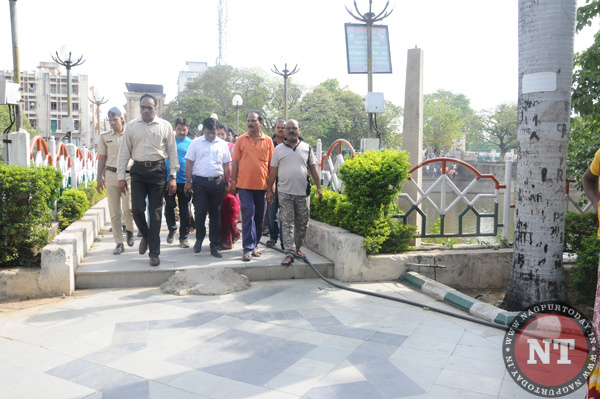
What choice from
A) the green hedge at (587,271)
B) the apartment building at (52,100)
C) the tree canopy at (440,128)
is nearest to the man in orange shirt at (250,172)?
the green hedge at (587,271)

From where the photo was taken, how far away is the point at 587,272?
477 centimetres

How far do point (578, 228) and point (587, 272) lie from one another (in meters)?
0.91

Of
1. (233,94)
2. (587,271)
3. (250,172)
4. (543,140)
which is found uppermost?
(233,94)

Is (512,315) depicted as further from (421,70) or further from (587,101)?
(421,70)

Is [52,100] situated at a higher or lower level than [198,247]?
higher

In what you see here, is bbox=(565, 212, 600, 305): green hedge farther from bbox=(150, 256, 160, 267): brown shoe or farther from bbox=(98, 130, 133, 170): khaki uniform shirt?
bbox=(98, 130, 133, 170): khaki uniform shirt

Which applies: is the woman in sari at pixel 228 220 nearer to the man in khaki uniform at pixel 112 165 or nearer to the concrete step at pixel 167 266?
the concrete step at pixel 167 266

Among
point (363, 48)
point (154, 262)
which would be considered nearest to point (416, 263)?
point (154, 262)

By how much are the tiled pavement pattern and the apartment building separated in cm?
7319

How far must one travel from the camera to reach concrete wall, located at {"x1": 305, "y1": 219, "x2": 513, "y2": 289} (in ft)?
17.9

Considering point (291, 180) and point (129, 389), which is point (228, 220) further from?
point (129, 389)

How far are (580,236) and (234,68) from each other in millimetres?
44551

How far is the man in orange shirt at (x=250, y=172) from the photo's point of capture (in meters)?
5.78

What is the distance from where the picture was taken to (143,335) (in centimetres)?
362
